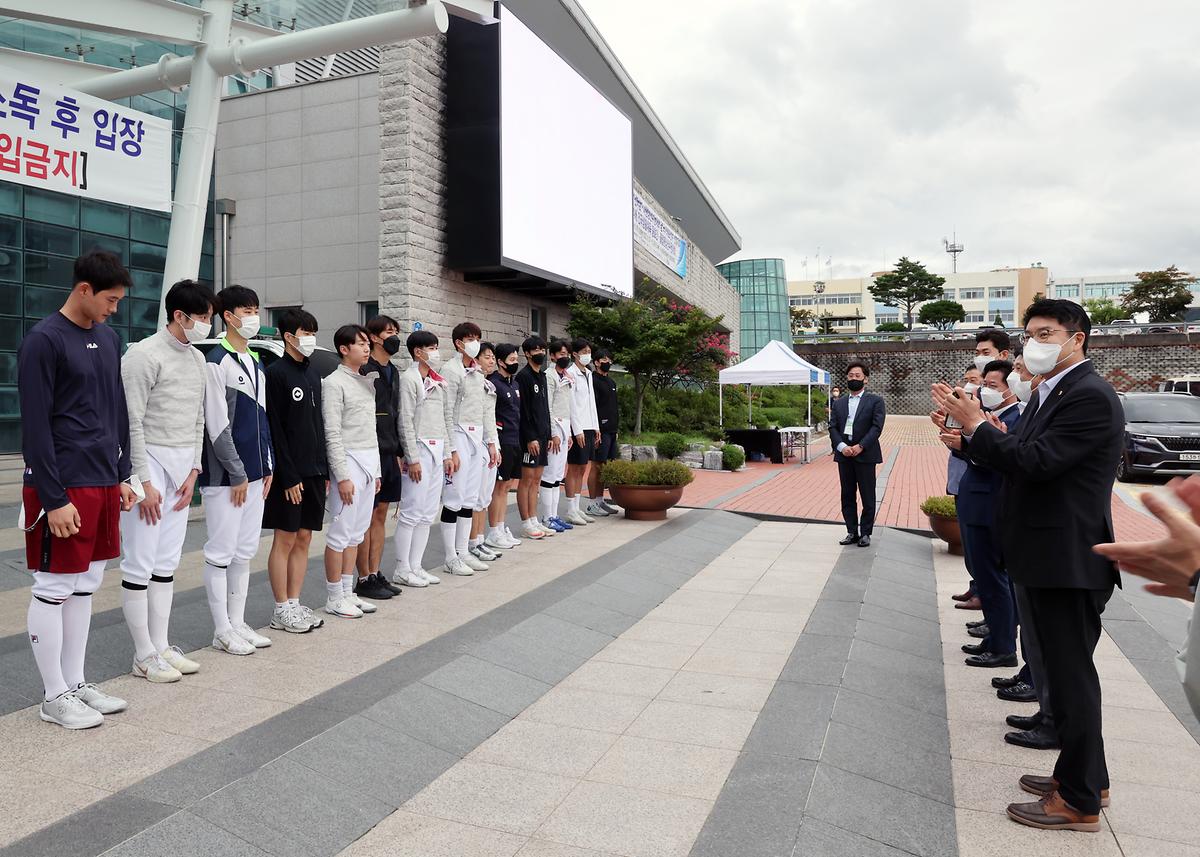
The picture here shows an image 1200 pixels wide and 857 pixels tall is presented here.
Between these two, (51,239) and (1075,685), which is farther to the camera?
(51,239)

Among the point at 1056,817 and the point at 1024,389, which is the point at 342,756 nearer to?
the point at 1056,817

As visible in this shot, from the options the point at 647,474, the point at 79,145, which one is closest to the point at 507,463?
the point at 647,474

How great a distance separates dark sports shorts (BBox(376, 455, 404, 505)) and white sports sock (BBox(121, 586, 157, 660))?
195cm

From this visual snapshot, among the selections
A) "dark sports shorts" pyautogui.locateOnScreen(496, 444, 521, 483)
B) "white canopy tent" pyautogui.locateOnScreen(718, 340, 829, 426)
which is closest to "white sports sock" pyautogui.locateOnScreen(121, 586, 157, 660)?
"dark sports shorts" pyautogui.locateOnScreen(496, 444, 521, 483)

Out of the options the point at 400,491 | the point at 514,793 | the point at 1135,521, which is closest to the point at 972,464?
the point at 514,793

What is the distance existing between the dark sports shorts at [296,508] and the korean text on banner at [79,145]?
2410 millimetres

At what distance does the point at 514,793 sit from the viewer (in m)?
3.19

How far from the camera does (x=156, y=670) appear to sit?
419cm

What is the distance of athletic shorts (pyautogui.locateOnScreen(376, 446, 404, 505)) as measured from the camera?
19.7 ft

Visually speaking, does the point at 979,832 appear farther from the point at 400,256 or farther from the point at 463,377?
the point at 400,256

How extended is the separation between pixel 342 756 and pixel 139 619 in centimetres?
165

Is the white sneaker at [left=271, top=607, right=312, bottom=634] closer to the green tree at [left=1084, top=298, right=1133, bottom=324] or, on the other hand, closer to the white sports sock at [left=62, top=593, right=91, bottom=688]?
the white sports sock at [left=62, top=593, right=91, bottom=688]

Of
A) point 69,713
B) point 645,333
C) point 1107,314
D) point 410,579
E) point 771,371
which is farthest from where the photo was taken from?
point 1107,314

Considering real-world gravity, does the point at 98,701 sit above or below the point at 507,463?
below
